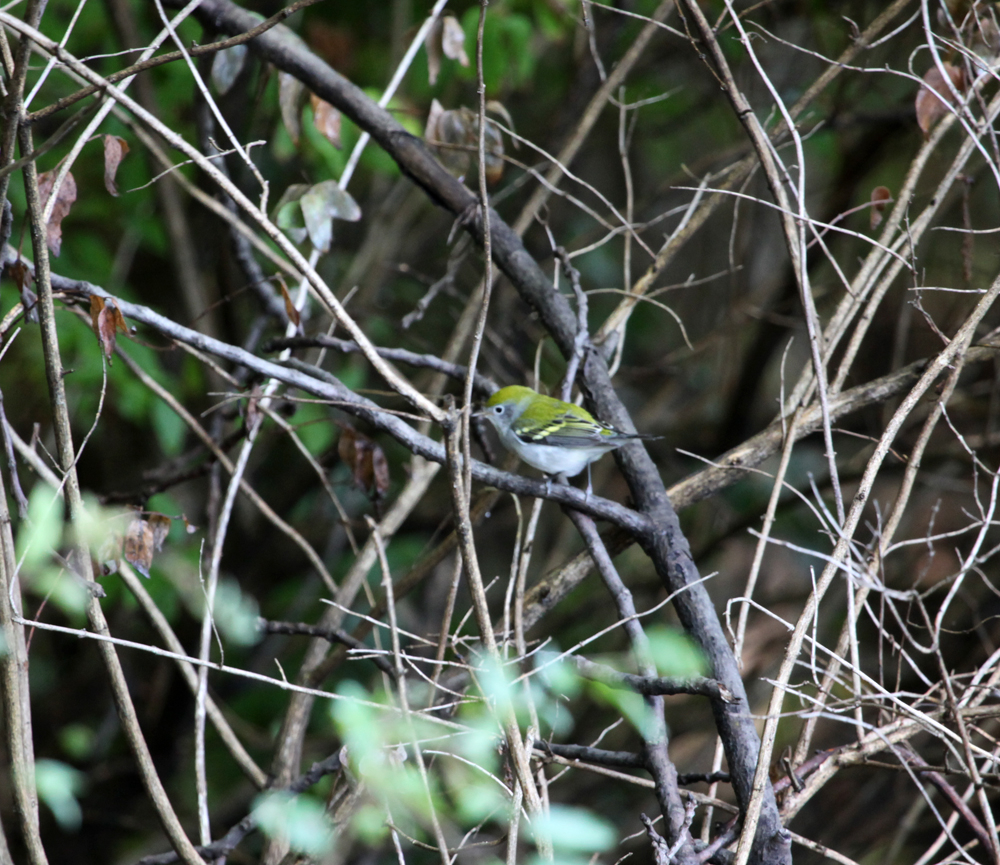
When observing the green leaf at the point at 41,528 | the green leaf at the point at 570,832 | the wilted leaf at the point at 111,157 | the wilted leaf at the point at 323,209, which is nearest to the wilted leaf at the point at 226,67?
the wilted leaf at the point at 323,209

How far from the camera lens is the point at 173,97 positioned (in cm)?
416

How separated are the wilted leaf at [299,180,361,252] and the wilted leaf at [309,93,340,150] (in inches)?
10.4

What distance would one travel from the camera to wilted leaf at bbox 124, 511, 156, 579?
2141 mm

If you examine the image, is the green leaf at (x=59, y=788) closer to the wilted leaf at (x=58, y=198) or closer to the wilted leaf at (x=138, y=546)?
the wilted leaf at (x=138, y=546)

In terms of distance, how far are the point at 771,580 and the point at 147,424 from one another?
17.0 feet

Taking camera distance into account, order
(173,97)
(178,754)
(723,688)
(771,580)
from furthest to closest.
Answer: (771,580) < (178,754) < (173,97) < (723,688)

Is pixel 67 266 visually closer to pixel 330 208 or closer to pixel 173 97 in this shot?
pixel 173 97

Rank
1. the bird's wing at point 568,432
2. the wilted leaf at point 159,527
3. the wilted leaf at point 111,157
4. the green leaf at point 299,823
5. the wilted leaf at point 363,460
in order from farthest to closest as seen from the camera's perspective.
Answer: the bird's wing at point 568,432, the wilted leaf at point 363,460, the wilted leaf at point 159,527, the wilted leaf at point 111,157, the green leaf at point 299,823

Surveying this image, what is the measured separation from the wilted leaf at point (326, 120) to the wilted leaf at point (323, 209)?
263 mm

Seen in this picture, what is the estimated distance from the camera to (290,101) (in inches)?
112

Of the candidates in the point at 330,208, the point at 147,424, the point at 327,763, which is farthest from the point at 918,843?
the point at 147,424

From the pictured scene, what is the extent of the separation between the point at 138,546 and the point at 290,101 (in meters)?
1.60

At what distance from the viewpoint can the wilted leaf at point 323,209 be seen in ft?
8.38

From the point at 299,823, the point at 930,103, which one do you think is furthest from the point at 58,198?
the point at 930,103
